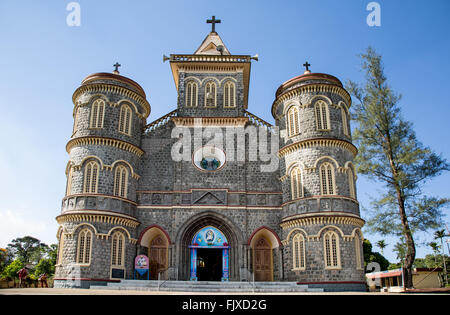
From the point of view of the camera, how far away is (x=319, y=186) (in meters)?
20.8

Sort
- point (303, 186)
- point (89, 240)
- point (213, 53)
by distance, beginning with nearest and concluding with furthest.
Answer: point (89, 240) → point (303, 186) → point (213, 53)

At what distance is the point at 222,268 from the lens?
2212 cm

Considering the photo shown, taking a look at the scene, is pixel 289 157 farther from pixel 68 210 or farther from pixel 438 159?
pixel 68 210

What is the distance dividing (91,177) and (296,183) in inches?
475

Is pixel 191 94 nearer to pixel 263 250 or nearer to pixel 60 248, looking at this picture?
pixel 263 250

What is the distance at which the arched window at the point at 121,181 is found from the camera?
2127cm

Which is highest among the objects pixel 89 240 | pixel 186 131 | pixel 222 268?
pixel 186 131

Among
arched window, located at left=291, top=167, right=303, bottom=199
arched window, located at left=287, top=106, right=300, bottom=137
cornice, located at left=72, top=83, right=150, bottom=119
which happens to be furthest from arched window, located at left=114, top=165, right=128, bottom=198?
arched window, located at left=287, top=106, right=300, bottom=137

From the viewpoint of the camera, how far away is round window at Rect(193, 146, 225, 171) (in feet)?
77.2

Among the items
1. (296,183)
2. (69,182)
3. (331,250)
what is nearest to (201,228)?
(296,183)

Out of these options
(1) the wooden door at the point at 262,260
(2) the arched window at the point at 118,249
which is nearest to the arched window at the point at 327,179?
(1) the wooden door at the point at 262,260
